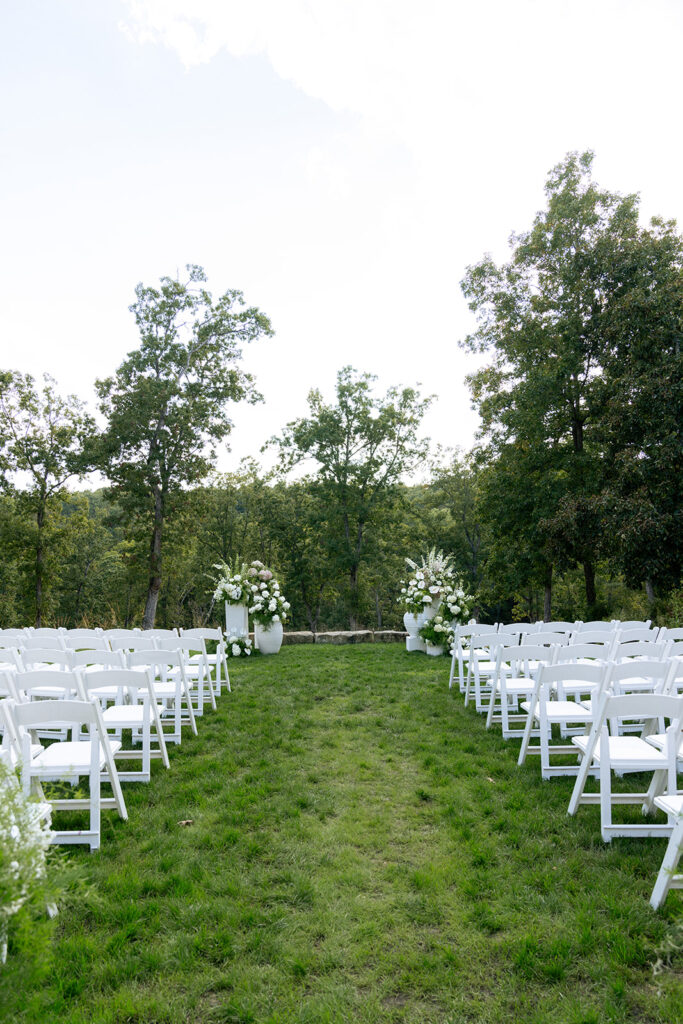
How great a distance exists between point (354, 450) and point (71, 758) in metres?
23.5

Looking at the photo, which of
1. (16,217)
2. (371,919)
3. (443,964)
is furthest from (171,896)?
(16,217)

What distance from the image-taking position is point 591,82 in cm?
913

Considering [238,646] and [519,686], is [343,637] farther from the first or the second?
[519,686]

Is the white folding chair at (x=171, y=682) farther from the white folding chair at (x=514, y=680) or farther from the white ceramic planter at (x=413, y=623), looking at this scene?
the white ceramic planter at (x=413, y=623)

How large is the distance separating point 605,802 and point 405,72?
30.9 feet

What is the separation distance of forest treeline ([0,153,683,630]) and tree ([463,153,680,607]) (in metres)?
0.06

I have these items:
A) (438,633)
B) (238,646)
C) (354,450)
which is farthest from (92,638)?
(354,450)

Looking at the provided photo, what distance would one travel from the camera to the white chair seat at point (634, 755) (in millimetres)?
3053

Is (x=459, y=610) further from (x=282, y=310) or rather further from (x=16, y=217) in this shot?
(x=282, y=310)

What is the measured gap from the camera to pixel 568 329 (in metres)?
16.3

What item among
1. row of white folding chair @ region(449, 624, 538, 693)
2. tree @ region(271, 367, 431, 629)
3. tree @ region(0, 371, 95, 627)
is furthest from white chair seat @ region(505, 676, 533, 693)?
tree @ region(0, 371, 95, 627)

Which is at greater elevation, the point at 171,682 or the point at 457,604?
the point at 457,604

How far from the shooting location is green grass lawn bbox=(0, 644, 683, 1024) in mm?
2045

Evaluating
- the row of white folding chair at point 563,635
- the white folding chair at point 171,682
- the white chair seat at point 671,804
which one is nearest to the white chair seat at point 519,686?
the row of white folding chair at point 563,635
